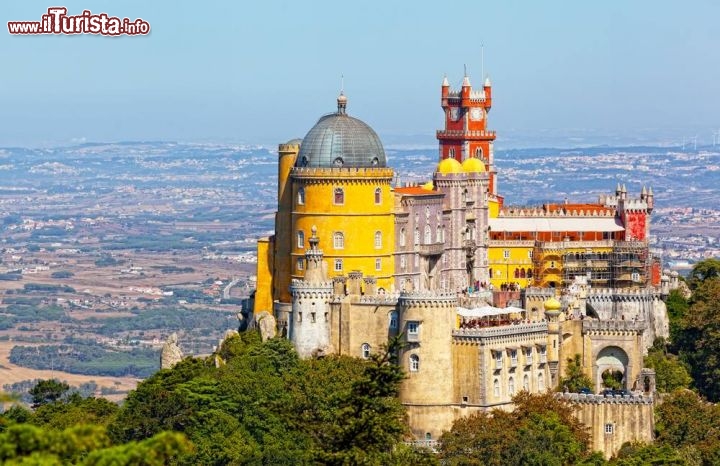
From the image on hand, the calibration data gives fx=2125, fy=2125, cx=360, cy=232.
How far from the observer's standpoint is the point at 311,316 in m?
119

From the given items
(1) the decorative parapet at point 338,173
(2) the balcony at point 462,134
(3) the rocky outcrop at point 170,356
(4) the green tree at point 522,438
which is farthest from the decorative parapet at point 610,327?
(2) the balcony at point 462,134

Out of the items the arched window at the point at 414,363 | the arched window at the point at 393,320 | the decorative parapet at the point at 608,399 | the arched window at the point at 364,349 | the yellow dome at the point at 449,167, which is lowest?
the decorative parapet at the point at 608,399

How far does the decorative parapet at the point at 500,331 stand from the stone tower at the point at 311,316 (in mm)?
8655

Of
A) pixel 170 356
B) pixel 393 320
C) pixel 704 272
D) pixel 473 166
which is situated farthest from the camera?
pixel 704 272

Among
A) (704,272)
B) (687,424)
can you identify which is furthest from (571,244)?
(687,424)

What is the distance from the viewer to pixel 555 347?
395ft

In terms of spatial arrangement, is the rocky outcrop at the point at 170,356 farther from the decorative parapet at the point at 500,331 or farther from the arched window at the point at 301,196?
the decorative parapet at the point at 500,331

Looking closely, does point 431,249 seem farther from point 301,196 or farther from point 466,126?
point 466,126

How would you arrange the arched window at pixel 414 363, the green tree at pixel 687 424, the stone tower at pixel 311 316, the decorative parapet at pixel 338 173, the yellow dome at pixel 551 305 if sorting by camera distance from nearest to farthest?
1. the arched window at pixel 414 363
2. the green tree at pixel 687 424
3. the stone tower at pixel 311 316
4. the yellow dome at pixel 551 305
5. the decorative parapet at pixel 338 173

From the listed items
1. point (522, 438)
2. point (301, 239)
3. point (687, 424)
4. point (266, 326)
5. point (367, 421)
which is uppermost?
point (301, 239)

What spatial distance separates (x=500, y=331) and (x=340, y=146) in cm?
1759

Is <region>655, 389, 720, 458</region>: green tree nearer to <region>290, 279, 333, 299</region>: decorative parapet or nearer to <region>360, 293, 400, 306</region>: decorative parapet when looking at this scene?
<region>360, 293, 400, 306</region>: decorative parapet

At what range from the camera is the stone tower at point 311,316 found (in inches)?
4678

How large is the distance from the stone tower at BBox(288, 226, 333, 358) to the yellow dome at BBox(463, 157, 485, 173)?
71.6 feet
